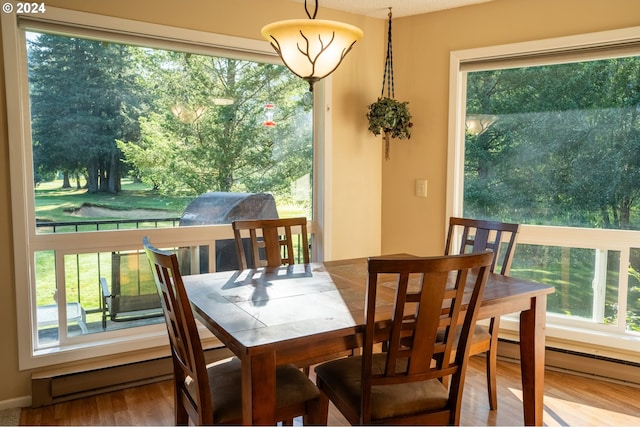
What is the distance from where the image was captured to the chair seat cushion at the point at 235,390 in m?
1.64

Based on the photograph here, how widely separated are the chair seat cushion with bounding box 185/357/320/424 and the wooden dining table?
4.7 inches

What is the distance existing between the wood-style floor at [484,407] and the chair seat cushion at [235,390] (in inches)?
27.0

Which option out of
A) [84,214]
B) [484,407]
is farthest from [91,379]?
[484,407]

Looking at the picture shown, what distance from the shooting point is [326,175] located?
11.1 ft

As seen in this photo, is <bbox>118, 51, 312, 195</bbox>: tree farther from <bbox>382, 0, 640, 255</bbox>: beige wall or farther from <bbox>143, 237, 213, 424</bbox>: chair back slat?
<bbox>143, 237, 213, 424</bbox>: chair back slat

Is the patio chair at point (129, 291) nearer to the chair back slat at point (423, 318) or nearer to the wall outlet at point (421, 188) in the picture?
the chair back slat at point (423, 318)

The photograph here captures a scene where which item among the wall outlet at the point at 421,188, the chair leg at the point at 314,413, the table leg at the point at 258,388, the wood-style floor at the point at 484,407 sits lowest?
the wood-style floor at the point at 484,407

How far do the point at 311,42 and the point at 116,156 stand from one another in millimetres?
1598

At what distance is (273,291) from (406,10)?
7.83ft

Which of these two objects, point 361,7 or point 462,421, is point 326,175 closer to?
point 361,7

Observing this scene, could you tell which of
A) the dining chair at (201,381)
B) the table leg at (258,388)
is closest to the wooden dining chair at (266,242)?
the dining chair at (201,381)

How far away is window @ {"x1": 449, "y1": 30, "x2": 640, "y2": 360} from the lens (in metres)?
2.83

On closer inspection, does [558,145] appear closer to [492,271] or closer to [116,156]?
[492,271]

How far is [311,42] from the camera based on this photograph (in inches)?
66.4
